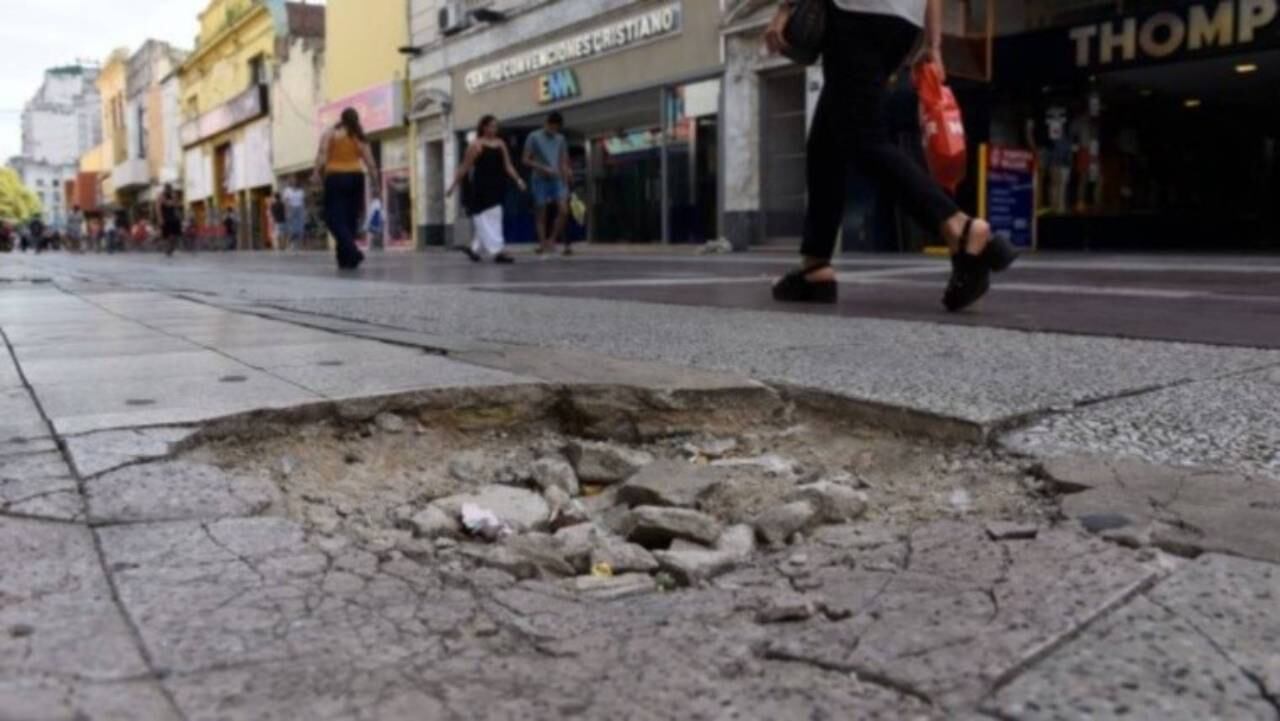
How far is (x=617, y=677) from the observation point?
4.59ft

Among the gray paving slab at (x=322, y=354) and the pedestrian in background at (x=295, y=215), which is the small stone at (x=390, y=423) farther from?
the pedestrian in background at (x=295, y=215)

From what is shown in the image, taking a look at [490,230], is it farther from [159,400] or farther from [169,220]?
[169,220]

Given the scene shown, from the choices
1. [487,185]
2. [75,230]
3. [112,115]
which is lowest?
[487,185]

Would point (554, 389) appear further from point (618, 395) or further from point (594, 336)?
point (594, 336)

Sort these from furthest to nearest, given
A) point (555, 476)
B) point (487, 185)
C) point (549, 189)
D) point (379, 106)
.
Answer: point (379, 106) < point (549, 189) < point (487, 185) < point (555, 476)

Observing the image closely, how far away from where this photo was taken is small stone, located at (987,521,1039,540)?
183 cm

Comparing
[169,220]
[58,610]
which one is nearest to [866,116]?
[58,610]

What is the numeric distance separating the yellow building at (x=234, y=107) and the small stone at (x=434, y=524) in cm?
3597

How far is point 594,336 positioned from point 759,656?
3.03m

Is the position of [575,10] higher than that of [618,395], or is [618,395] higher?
[575,10]

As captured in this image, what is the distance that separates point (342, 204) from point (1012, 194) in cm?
804

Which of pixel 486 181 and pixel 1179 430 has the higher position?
pixel 486 181

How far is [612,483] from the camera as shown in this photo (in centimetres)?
262

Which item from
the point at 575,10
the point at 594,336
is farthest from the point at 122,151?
the point at 594,336
